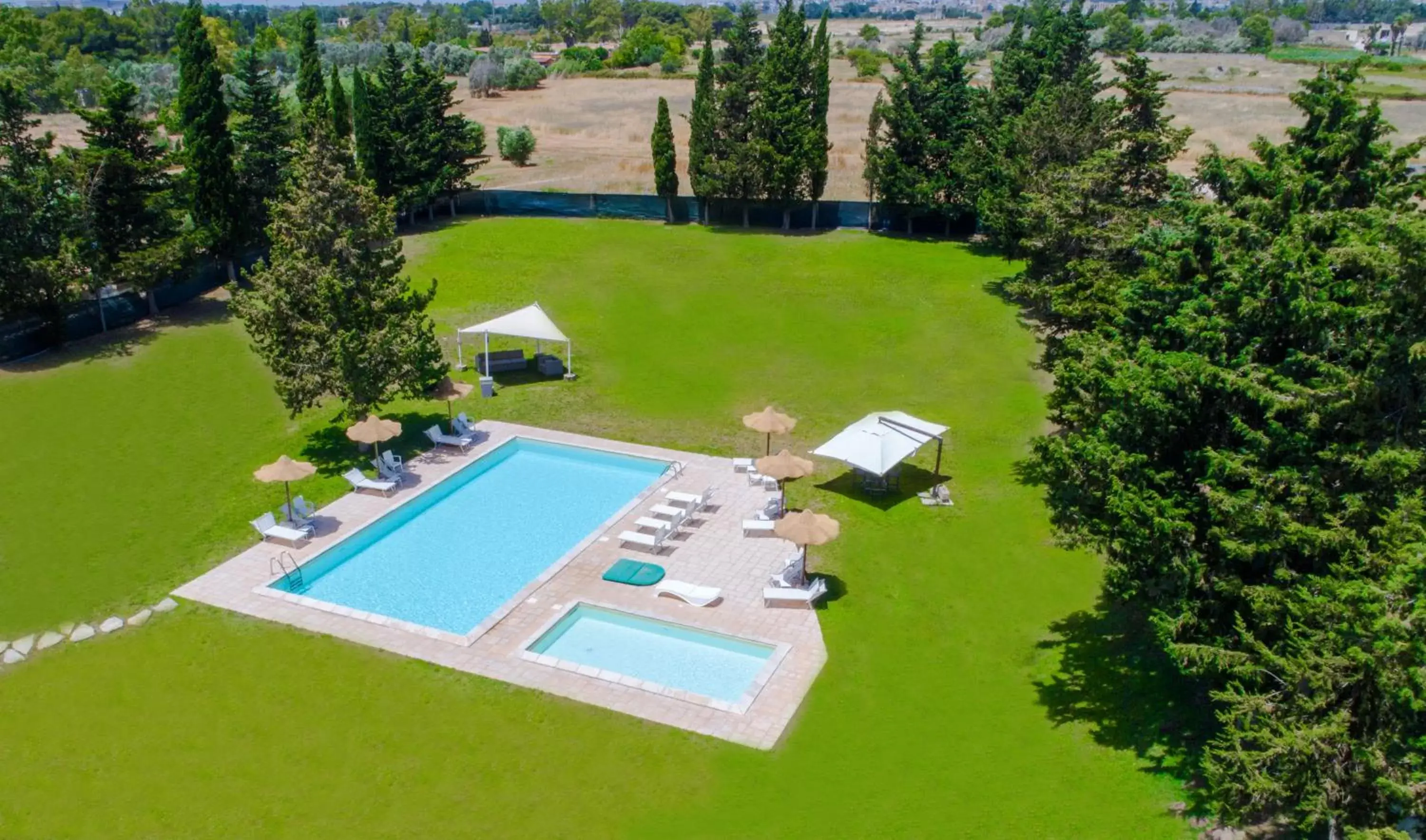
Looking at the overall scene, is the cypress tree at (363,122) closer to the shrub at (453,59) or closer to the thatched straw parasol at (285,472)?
the thatched straw parasol at (285,472)

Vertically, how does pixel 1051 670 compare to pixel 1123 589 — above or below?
below

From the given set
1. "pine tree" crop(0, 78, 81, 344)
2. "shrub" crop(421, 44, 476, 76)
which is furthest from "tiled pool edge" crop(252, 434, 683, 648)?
"shrub" crop(421, 44, 476, 76)

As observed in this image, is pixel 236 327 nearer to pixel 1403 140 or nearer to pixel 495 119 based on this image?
pixel 495 119

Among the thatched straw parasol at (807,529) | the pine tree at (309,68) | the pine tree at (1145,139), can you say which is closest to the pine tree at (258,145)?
the pine tree at (309,68)

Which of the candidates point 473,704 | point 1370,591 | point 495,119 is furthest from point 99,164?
point 495,119

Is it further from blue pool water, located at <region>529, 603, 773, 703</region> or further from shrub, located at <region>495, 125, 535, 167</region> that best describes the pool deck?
shrub, located at <region>495, 125, 535, 167</region>

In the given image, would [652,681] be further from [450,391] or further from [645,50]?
[645,50]
